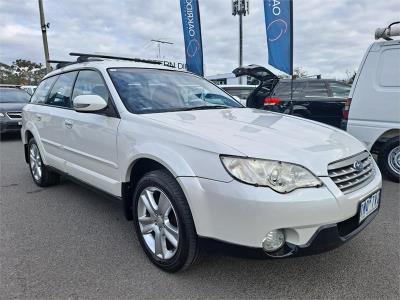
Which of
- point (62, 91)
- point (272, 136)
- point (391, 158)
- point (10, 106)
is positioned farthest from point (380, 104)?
point (10, 106)

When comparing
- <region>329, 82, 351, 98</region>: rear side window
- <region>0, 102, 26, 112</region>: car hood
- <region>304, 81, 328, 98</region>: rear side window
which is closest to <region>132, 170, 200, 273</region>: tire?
<region>304, 81, 328, 98</region>: rear side window

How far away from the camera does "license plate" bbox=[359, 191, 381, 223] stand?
2.30 meters

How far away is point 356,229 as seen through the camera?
2.27 metres

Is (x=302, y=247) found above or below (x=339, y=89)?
below

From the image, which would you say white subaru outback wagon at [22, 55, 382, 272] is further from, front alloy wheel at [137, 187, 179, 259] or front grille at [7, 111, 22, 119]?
front grille at [7, 111, 22, 119]

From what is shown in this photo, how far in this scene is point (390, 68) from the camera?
466 centimetres

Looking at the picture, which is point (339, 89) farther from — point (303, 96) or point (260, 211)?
point (260, 211)

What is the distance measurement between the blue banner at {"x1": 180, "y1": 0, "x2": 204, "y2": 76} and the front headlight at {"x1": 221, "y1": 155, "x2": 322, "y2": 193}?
988 centimetres

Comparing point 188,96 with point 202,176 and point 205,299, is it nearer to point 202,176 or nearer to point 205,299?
point 202,176

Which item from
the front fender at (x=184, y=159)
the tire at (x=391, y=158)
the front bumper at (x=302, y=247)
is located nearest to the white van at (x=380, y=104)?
the tire at (x=391, y=158)

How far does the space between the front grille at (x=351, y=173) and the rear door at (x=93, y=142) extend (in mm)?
1743

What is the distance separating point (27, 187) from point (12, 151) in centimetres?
370

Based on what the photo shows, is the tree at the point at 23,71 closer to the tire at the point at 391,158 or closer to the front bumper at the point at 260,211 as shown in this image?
the tire at the point at 391,158

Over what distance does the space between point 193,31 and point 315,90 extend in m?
5.81
